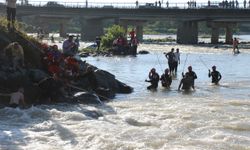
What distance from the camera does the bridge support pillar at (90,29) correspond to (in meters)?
103

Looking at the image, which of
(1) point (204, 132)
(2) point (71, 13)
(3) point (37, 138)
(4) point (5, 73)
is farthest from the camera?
(2) point (71, 13)

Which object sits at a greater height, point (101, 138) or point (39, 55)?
point (39, 55)

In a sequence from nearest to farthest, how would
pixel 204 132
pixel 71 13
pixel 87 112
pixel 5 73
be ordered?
pixel 204 132, pixel 87 112, pixel 5 73, pixel 71 13

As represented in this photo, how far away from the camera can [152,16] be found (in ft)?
293

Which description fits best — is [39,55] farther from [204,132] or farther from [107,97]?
[204,132]

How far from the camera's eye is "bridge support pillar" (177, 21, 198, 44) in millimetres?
89394

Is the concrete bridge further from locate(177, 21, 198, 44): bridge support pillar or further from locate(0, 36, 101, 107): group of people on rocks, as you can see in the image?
locate(0, 36, 101, 107): group of people on rocks

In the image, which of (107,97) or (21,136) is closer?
(21,136)

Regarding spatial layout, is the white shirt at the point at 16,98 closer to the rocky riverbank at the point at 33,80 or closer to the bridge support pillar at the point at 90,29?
the rocky riverbank at the point at 33,80

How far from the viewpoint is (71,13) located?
102 m

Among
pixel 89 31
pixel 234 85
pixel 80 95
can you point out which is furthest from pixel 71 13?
pixel 80 95

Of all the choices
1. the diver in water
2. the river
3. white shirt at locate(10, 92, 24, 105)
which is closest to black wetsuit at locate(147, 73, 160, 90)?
the diver in water

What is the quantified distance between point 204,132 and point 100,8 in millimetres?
82065

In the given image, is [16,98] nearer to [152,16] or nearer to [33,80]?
[33,80]
